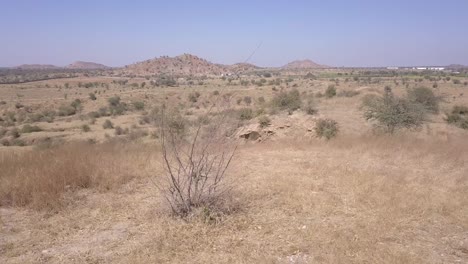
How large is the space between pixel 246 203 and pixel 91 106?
122 feet

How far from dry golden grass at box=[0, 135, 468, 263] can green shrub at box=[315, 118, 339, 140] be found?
589 centimetres

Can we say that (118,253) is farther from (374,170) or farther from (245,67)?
(374,170)

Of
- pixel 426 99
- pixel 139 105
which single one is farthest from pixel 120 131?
pixel 426 99

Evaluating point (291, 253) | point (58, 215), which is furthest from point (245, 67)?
A: point (58, 215)

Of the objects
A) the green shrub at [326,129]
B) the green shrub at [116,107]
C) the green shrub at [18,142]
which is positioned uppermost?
the green shrub at [326,129]

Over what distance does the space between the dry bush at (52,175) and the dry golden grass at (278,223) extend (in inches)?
9.5

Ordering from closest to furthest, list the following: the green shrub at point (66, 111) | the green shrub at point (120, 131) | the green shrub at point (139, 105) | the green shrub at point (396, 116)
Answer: the green shrub at point (396, 116)
the green shrub at point (120, 131)
the green shrub at point (66, 111)
the green shrub at point (139, 105)

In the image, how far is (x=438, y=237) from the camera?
19.6 feet

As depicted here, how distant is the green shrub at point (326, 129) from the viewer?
15753 millimetres

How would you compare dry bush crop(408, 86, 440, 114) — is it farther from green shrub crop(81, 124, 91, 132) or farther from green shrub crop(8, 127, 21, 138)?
green shrub crop(8, 127, 21, 138)

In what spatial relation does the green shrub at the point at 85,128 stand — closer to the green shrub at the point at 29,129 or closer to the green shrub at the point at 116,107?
the green shrub at the point at 29,129

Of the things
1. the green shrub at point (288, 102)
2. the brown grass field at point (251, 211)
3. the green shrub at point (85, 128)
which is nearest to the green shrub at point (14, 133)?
the green shrub at point (85, 128)

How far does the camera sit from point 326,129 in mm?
16172

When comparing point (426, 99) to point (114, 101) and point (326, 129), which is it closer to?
point (326, 129)
